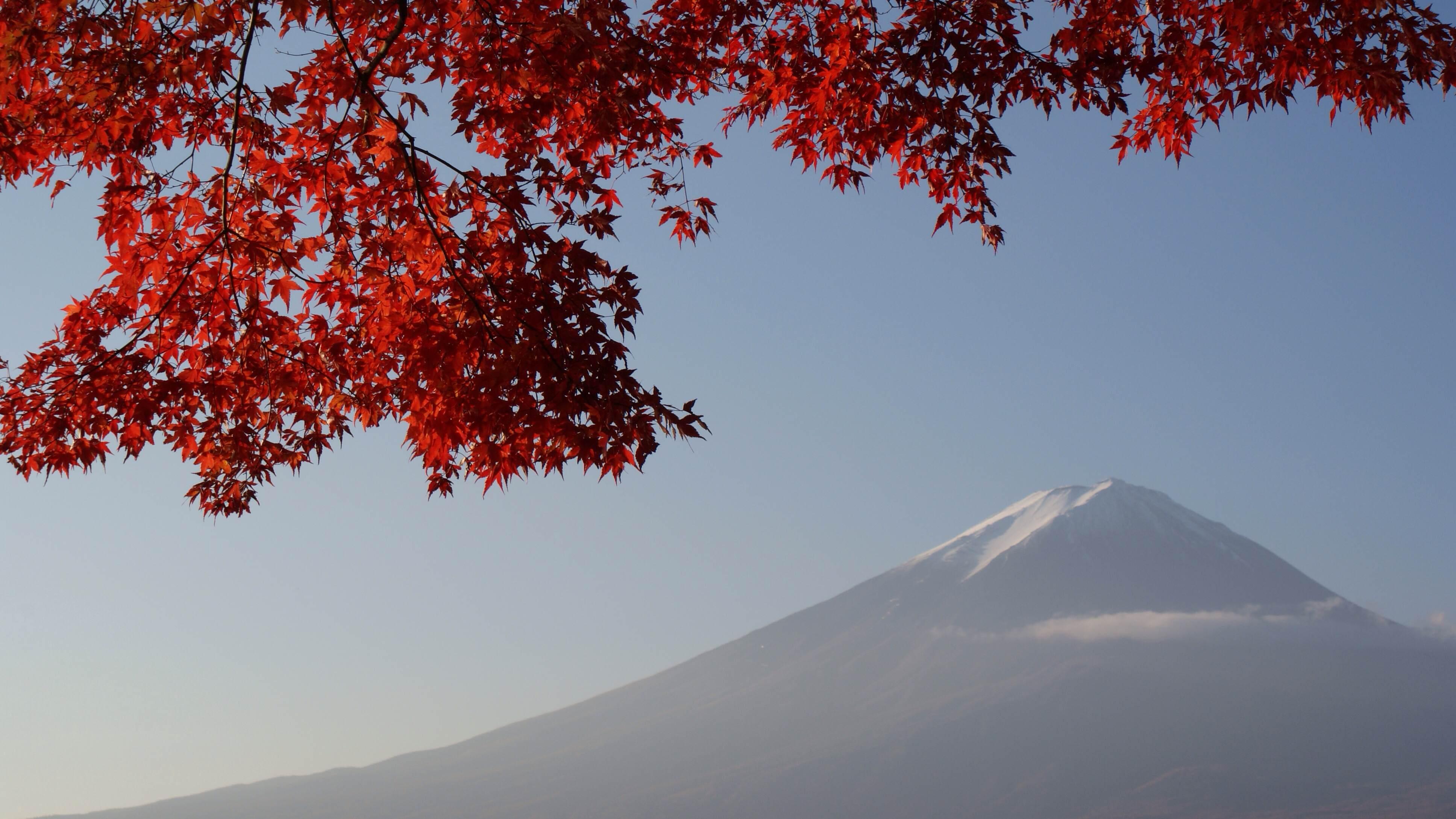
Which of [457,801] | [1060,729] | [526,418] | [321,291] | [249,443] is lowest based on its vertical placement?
[1060,729]

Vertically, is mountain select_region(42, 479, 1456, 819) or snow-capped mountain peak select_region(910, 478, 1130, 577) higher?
snow-capped mountain peak select_region(910, 478, 1130, 577)

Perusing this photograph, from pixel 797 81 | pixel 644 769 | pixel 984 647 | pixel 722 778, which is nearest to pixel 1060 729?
pixel 984 647

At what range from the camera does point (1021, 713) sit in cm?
13100

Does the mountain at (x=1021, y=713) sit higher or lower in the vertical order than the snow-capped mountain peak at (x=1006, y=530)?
lower

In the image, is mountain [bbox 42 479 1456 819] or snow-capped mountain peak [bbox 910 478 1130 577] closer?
mountain [bbox 42 479 1456 819]

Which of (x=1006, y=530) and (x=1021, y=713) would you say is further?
(x=1006, y=530)

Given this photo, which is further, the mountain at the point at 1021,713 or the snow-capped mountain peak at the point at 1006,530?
the snow-capped mountain peak at the point at 1006,530

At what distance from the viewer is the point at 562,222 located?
14.1 ft

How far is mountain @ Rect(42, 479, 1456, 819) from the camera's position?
115 metres

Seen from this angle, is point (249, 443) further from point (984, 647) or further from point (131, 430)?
point (984, 647)

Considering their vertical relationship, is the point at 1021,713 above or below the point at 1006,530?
below

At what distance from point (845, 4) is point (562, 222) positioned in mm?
2087

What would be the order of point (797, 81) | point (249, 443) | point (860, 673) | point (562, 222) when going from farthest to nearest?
point (860, 673), point (797, 81), point (249, 443), point (562, 222)

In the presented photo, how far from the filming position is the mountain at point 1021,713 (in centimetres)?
11525
